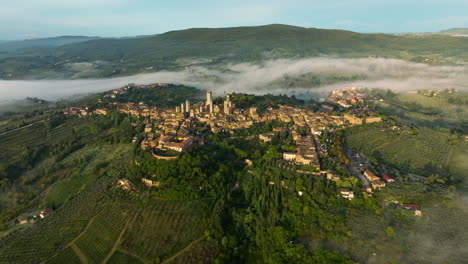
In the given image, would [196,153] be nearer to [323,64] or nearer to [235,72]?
[235,72]

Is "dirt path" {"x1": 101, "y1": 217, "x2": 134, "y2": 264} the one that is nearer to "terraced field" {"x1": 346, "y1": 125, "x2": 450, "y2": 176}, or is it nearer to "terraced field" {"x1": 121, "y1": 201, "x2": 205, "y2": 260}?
"terraced field" {"x1": 121, "y1": 201, "x2": 205, "y2": 260}

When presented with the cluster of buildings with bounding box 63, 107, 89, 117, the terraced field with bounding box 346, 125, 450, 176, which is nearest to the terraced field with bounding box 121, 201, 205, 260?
the terraced field with bounding box 346, 125, 450, 176

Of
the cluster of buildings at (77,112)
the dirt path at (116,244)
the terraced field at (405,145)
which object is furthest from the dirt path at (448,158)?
the cluster of buildings at (77,112)

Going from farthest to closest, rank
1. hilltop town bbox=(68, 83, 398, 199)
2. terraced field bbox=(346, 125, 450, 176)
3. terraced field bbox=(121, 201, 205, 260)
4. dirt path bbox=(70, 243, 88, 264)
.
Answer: terraced field bbox=(346, 125, 450, 176), hilltop town bbox=(68, 83, 398, 199), terraced field bbox=(121, 201, 205, 260), dirt path bbox=(70, 243, 88, 264)

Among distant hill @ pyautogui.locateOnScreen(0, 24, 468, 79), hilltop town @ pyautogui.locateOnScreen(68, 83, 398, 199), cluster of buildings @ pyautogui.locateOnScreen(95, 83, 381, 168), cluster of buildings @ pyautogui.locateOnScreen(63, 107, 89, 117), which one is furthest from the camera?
distant hill @ pyautogui.locateOnScreen(0, 24, 468, 79)

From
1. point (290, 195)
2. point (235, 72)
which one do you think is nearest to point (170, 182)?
point (290, 195)

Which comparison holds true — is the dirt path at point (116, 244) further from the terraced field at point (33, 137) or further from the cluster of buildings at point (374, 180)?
the terraced field at point (33, 137)

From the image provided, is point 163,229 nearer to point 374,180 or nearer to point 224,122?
point 374,180

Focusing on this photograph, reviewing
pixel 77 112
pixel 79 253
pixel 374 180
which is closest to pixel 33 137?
pixel 77 112

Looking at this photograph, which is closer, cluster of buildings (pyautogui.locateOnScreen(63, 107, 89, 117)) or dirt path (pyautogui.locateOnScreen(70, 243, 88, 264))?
dirt path (pyautogui.locateOnScreen(70, 243, 88, 264))
